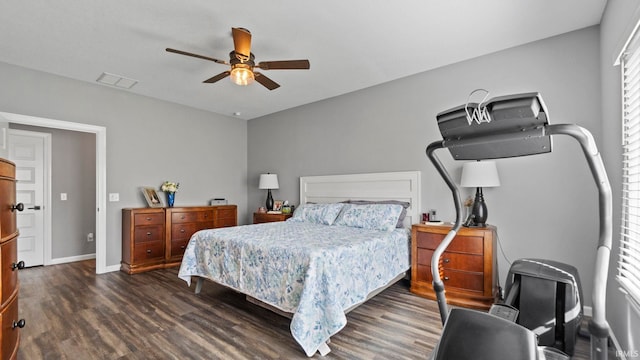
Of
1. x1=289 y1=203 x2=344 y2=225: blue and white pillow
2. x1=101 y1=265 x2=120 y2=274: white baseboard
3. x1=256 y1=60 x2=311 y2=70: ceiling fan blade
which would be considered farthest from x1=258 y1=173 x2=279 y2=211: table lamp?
x1=256 y1=60 x2=311 y2=70: ceiling fan blade

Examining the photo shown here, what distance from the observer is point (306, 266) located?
7.32 feet

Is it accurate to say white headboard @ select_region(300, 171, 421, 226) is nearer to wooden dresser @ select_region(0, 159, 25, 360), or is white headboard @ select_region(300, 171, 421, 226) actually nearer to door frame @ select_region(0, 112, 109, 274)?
door frame @ select_region(0, 112, 109, 274)

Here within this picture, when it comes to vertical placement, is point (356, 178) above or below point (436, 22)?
below

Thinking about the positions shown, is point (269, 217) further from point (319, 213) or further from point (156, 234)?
point (156, 234)

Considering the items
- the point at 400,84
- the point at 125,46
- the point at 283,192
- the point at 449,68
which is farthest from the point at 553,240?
the point at 125,46

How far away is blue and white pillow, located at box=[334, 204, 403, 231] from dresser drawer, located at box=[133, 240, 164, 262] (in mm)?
2704

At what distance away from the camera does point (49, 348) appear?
2.21 metres

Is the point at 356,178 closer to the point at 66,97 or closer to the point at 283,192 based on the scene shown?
the point at 283,192

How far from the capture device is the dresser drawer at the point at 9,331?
164 centimetres

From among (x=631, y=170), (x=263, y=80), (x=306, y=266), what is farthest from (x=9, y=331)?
(x=631, y=170)

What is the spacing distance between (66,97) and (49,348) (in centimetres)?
326

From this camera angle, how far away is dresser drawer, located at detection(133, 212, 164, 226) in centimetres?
428

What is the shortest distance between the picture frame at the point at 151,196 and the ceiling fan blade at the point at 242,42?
120 inches

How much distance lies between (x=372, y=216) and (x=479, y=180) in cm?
122
